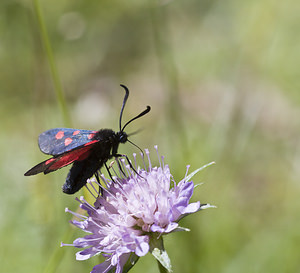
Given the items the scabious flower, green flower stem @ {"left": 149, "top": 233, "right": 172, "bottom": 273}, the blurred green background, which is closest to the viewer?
green flower stem @ {"left": 149, "top": 233, "right": 172, "bottom": 273}

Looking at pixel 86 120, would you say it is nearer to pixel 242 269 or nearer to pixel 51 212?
pixel 51 212

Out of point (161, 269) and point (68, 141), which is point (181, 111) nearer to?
point (68, 141)

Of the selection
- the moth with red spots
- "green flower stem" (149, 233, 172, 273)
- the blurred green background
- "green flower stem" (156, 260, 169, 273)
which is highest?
the moth with red spots

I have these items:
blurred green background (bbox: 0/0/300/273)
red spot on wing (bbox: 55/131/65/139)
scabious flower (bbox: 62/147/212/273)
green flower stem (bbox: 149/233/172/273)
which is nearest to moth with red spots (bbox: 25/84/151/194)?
red spot on wing (bbox: 55/131/65/139)

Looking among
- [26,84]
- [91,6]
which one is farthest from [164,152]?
[91,6]

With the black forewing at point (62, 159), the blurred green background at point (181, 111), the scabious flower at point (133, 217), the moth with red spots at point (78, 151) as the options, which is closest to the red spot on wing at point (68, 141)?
the moth with red spots at point (78, 151)

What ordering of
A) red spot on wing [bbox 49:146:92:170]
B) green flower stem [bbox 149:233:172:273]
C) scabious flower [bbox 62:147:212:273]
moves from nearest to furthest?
green flower stem [bbox 149:233:172:273]
scabious flower [bbox 62:147:212:273]
red spot on wing [bbox 49:146:92:170]

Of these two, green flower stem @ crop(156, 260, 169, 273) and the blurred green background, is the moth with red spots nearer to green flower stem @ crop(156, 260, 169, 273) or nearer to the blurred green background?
green flower stem @ crop(156, 260, 169, 273)

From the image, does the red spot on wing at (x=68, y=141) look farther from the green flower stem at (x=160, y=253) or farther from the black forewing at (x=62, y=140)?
the green flower stem at (x=160, y=253)
